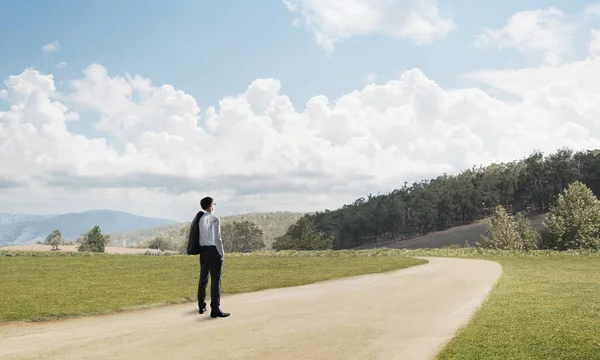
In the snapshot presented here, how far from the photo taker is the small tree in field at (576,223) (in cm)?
7288

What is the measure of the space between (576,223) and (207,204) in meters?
76.4

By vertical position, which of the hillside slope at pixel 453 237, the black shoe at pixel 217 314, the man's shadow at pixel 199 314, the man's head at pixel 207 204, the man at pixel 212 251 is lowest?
the hillside slope at pixel 453 237

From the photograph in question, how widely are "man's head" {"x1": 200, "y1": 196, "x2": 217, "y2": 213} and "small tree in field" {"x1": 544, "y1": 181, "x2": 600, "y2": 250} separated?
73443mm

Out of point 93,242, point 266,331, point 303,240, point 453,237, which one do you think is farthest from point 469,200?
point 266,331

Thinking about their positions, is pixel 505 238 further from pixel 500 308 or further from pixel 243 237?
pixel 243 237

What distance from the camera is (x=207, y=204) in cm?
1312

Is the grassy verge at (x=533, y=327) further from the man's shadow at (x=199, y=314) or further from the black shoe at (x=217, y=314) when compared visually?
the man's shadow at (x=199, y=314)

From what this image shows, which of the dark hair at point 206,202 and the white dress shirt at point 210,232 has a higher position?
the dark hair at point 206,202

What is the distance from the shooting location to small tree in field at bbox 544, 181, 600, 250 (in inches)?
2869

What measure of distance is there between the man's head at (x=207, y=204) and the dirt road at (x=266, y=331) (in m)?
2.96

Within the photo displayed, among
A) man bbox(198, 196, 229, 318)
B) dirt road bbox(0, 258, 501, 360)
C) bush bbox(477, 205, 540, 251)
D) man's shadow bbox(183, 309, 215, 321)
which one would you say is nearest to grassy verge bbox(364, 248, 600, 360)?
→ dirt road bbox(0, 258, 501, 360)

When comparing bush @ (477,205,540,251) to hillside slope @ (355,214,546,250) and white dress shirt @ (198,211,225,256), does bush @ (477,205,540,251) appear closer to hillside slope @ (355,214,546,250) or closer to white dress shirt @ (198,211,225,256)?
hillside slope @ (355,214,546,250)

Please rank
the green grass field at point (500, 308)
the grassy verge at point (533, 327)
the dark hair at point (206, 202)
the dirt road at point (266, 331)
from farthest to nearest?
the dark hair at point (206, 202) < the green grass field at point (500, 308) < the grassy verge at point (533, 327) < the dirt road at point (266, 331)

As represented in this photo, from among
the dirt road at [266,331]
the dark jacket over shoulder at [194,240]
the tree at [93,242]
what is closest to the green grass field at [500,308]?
the dirt road at [266,331]
